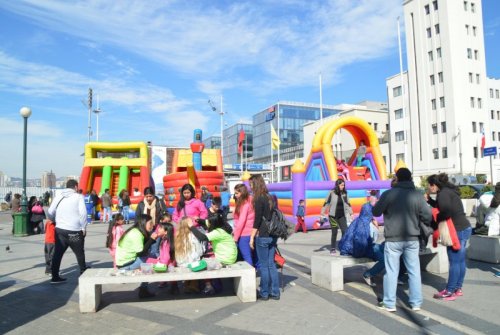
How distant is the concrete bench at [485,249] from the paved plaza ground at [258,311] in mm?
496

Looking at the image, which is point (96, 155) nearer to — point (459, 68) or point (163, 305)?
point (163, 305)

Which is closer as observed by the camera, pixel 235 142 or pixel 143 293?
pixel 143 293

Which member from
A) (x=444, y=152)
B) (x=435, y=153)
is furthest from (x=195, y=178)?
(x=435, y=153)

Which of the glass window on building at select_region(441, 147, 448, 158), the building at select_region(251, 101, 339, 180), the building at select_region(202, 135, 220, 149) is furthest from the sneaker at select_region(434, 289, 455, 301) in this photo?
the building at select_region(202, 135, 220, 149)

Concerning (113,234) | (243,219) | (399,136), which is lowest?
Answer: (113,234)

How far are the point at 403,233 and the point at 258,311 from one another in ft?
6.51

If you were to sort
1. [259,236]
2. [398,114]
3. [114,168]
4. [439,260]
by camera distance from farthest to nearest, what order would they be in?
1. [398,114]
2. [114,168]
3. [439,260]
4. [259,236]

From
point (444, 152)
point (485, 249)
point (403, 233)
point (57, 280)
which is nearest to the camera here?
point (403, 233)

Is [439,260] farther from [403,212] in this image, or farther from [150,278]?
[150,278]

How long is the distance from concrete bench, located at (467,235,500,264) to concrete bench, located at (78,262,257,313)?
479 cm

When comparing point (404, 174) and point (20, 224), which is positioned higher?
point (404, 174)

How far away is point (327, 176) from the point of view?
1540 centimetres

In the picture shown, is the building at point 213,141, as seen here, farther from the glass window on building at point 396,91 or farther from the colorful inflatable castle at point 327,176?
the colorful inflatable castle at point 327,176

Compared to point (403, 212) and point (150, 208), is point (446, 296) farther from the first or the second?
point (150, 208)
